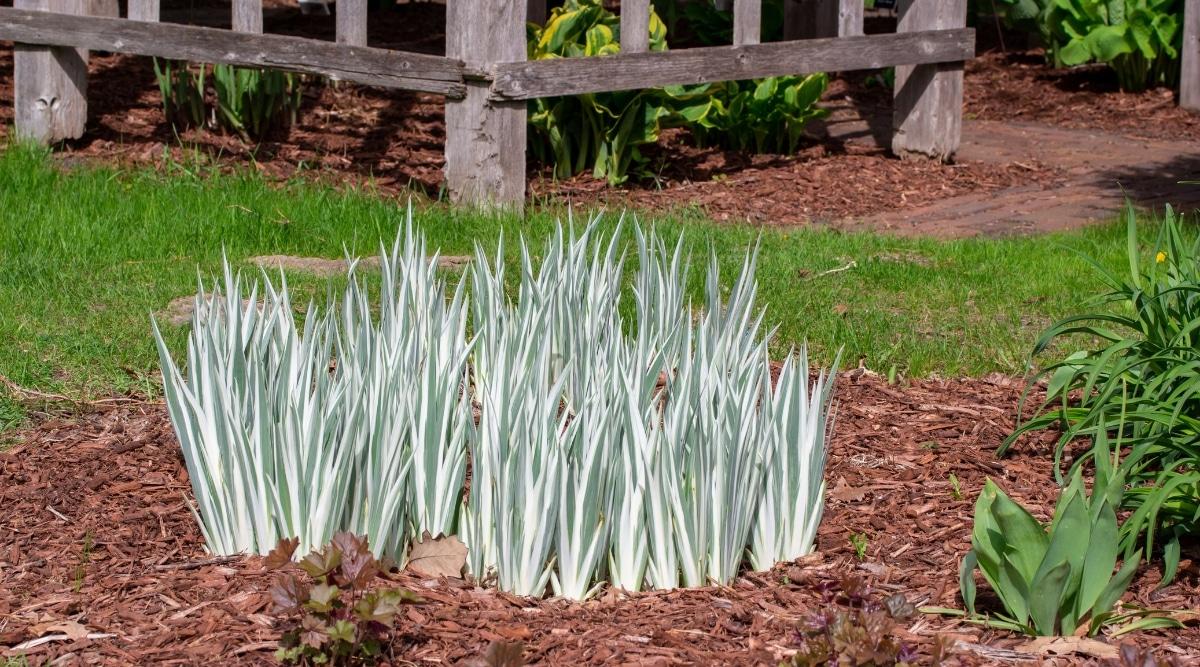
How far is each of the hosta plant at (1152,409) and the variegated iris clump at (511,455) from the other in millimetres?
636

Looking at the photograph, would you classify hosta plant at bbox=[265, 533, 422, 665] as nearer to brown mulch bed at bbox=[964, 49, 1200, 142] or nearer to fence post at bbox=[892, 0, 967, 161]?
fence post at bbox=[892, 0, 967, 161]

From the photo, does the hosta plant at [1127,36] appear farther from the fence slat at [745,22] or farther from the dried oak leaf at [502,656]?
the dried oak leaf at [502,656]

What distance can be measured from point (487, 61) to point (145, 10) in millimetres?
2048

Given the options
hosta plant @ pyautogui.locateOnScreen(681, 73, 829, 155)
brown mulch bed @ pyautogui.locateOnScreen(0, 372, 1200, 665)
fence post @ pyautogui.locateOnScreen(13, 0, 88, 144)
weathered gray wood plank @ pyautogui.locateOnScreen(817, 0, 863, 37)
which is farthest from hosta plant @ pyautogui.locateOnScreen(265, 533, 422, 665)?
weathered gray wood plank @ pyautogui.locateOnScreen(817, 0, 863, 37)

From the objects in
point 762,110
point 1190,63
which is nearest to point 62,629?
point 762,110

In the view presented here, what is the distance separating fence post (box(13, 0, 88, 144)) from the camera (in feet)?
23.4

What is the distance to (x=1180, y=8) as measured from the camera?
10.4 meters

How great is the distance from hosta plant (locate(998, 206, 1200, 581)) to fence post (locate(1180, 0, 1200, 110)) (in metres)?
7.03

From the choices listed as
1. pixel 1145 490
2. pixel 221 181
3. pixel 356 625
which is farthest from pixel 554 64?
pixel 356 625

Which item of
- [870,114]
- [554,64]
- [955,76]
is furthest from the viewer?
[870,114]

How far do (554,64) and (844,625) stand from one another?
181 inches

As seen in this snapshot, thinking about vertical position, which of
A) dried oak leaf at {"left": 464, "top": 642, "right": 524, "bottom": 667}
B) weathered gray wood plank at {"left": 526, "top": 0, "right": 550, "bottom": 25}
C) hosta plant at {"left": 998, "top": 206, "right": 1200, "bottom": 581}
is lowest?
dried oak leaf at {"left": 464, "top": 642, "right": 524, "bottom": 667}

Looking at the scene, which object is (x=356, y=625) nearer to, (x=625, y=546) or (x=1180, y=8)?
(x=625, y=546)

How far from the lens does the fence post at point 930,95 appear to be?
7.94 meters
